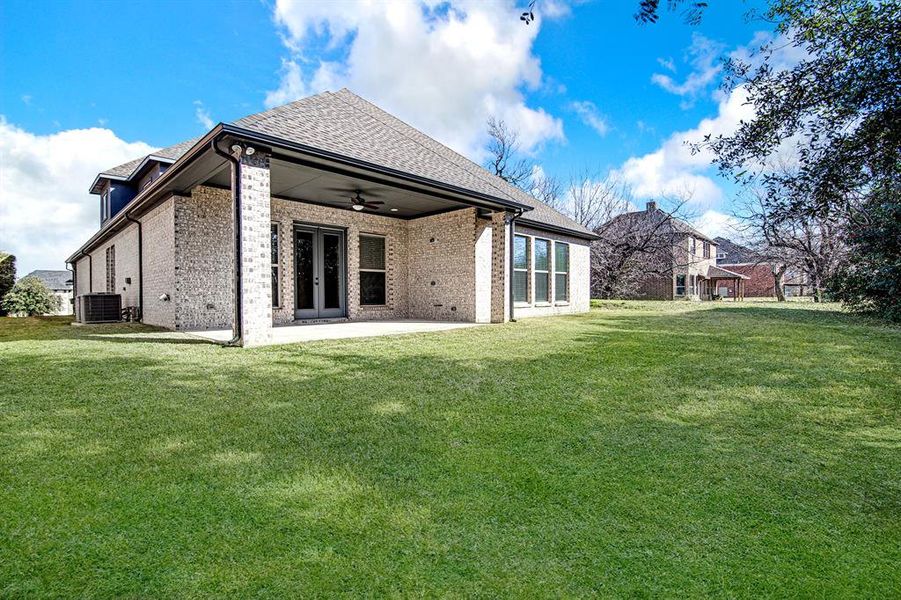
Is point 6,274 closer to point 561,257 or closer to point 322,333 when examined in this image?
point 322,333

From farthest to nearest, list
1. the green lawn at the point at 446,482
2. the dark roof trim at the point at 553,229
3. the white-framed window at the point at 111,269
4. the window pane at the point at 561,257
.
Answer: the window pane at the point at 561,257, the white-framed window at the point at 111,269, the dark roof trim at the point at 553,229, the green lawn at the point at 446,482

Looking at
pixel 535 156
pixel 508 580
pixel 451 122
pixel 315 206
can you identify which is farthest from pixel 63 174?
pixel 508 580

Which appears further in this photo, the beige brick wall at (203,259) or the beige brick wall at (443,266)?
the beige brick wall at (443,266)

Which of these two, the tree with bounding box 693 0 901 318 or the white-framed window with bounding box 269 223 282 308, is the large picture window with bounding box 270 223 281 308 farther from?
the tree with bounding box 693 0 901 318

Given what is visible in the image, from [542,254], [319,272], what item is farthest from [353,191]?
[542,254]

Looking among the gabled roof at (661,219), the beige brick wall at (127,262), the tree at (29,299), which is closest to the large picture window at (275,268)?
the beige brick wall at (127,262)

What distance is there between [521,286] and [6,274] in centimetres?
2129

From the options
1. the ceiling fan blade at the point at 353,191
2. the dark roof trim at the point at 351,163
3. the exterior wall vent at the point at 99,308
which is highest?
the ceiling fan blade at the point at 353,191

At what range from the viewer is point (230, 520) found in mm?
1859

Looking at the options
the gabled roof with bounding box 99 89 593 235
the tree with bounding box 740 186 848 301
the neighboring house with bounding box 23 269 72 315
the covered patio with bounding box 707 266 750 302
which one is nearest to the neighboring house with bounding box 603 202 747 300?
the covered patio with bounding box 707 266 750 302

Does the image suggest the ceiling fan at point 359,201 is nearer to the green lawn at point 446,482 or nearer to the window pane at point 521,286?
the window pane at point 521,286

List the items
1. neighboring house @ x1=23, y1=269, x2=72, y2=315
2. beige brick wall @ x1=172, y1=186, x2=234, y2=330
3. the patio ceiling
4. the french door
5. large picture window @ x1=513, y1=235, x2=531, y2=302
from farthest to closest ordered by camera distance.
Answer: neighboring house @ x1=23, y1=269, x2=72, y2=315 → large picture window @ x1=513, y1=235, x2=531, y2=302 → the french door → beige brick wall @ x1=172, y1=186, x2=234, y2=330 → the patio ceiling

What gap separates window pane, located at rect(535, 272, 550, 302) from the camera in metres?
13.0

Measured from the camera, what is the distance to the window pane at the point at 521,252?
12.3 metres
